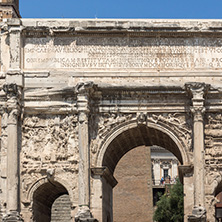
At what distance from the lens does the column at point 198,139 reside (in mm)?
19066

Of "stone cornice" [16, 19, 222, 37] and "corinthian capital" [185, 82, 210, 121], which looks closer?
"corinthian capital" [185, 82, 210, 121]

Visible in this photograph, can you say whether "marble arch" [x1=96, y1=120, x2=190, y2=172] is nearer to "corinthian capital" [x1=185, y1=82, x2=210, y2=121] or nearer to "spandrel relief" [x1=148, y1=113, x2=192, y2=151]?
"spandrel relief" [x1=148, y1=113, x2=192, y2=151]

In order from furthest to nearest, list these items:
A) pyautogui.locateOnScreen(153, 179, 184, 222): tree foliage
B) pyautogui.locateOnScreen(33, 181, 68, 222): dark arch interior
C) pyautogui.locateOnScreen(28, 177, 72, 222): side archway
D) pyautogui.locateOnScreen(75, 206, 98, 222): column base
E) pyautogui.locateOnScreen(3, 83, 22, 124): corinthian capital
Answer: pyautogui.locateOnScreen(153, 179, 184, 222): tree foliage < pyautogui.locateOnScreen(33, 181, 68, 222): dark arch interior < pyautogui.locateOnScreen(28, 177, 72, 222): side archway < pyautogui.locateOnScreen(3, 83, 22, 124): corinthian capital < pyautogui.locateOnScreen(75, 206, 98, 222): column base

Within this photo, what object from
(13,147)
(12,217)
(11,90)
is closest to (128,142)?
(13,147)

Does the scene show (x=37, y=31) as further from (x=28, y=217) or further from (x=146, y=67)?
(x=28, y=217)

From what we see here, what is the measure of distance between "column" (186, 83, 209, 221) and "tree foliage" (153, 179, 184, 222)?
15693 mm

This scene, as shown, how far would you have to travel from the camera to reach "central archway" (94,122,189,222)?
20031mm

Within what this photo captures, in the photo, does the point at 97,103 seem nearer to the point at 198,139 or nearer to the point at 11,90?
the point at 11,90

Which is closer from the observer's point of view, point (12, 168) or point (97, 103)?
A: point (12, 168)

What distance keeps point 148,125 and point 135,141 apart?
6.88ft

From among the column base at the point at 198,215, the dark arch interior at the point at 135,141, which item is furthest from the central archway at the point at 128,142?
the column base at the point at 198,215

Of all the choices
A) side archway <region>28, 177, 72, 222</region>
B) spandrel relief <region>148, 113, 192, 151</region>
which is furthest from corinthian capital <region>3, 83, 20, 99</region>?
spandrel relief <region>148, 113, 192, 151</region>

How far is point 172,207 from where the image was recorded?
35.7 meters

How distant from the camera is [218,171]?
1973 centimetres
